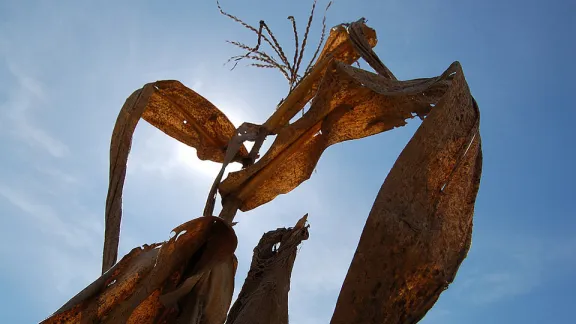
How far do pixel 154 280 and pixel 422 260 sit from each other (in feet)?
3.96

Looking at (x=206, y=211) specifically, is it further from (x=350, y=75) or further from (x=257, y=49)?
(x=257, y=49)

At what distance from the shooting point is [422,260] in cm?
180

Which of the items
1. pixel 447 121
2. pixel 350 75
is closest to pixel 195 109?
pixel 350 75

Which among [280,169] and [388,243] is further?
[280,169]

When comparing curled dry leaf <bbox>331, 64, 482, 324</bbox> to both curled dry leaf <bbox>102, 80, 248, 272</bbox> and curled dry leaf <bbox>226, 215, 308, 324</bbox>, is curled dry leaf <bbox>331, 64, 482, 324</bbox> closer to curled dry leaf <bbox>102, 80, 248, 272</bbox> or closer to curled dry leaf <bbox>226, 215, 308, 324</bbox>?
curled dry leaf <bbox>226, 215, 308, 324</bbox>

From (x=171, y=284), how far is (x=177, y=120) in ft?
4.14

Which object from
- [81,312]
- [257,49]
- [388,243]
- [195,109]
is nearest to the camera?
[388,243]

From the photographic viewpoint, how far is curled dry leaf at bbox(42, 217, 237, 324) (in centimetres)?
231

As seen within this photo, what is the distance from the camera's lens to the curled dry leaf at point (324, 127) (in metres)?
2.77

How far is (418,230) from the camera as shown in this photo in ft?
5.98

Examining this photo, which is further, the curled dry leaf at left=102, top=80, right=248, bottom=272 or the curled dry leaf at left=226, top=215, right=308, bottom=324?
the curled dry leaf at left=102, top=80, right=248, bottom=272

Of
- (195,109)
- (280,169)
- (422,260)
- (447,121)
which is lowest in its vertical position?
(422,260)

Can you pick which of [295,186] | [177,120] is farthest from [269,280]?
[177,120]

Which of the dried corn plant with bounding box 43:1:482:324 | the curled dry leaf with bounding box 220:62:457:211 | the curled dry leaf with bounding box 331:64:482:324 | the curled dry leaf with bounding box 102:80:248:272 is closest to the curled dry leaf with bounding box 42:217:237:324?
the dried corn plant with bounding box 43:1:482:324
